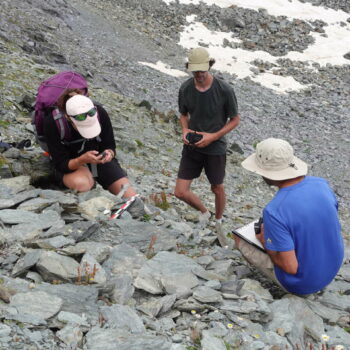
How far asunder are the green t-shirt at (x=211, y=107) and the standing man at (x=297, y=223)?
2395 millimetres

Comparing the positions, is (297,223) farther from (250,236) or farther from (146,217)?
(146,217)

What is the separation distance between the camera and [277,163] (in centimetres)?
532

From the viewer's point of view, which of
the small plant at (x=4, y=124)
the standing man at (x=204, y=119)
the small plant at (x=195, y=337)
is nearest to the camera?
the small plant at (x=195, y=337)

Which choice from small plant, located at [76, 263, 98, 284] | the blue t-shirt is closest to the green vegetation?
small plant, located at [76, 263, 98, 284]

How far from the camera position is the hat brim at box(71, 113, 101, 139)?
6.93 m

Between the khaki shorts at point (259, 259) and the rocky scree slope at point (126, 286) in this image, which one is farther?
the khaki shorts at point (259, 259)

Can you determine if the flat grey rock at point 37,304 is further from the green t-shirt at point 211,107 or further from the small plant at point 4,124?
the small plant at point 4,124

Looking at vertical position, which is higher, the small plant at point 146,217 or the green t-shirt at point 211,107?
the green t-shirt at point 211,107

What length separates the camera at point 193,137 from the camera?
802cm

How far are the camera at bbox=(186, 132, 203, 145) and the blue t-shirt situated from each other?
2972 mm

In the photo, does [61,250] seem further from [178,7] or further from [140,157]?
[178,7]

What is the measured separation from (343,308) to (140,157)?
8.67m

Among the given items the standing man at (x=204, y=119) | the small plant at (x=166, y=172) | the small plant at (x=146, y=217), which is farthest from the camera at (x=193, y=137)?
the small plant at (x=166, y=172)

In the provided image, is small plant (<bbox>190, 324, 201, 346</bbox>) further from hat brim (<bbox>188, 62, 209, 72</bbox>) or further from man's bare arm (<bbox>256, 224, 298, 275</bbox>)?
hat brim (<bbox>188, 62, 209, 72</bbox>)
